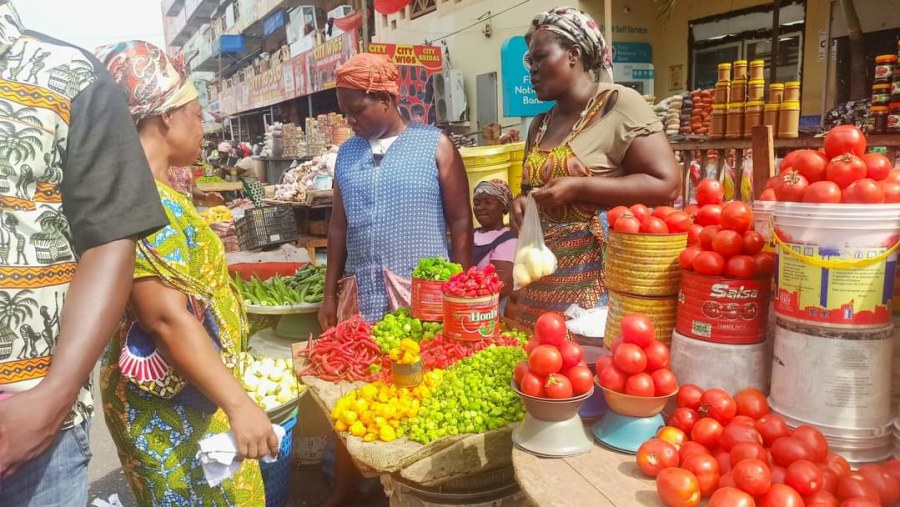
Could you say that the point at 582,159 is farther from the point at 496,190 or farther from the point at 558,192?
the point at 496,190

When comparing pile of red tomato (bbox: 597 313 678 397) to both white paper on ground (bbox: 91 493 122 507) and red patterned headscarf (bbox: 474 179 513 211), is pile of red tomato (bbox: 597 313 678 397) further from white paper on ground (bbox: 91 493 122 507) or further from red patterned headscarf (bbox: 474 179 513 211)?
red patterned headscarf (bbox: 474 179 513 211)

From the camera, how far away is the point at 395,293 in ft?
9.66

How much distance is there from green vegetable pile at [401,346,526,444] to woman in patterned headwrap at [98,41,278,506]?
1.89 feet

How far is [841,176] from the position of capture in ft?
4.68

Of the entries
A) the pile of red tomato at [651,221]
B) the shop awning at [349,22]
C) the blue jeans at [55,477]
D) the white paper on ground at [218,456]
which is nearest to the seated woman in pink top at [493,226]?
the pile of red tomato at [651,221]

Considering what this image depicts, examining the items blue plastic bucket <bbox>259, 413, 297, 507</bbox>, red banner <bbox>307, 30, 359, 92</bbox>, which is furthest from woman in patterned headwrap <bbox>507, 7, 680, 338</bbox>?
red banner <bbox>307, 30, 359, 92</bbox>

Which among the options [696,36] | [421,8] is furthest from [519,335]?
[421,8]

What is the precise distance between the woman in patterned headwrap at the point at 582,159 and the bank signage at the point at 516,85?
685cm

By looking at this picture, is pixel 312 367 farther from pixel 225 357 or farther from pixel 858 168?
pixel 858 168

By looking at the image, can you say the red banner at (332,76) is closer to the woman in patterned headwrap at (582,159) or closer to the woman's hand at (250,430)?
the woman in patterned headwrap at (582,159)

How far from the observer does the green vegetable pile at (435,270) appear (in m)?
2.61

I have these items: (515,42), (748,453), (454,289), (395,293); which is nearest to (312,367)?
(395,293)

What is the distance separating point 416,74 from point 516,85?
12.4ft

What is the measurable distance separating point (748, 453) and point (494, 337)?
4.26ft
